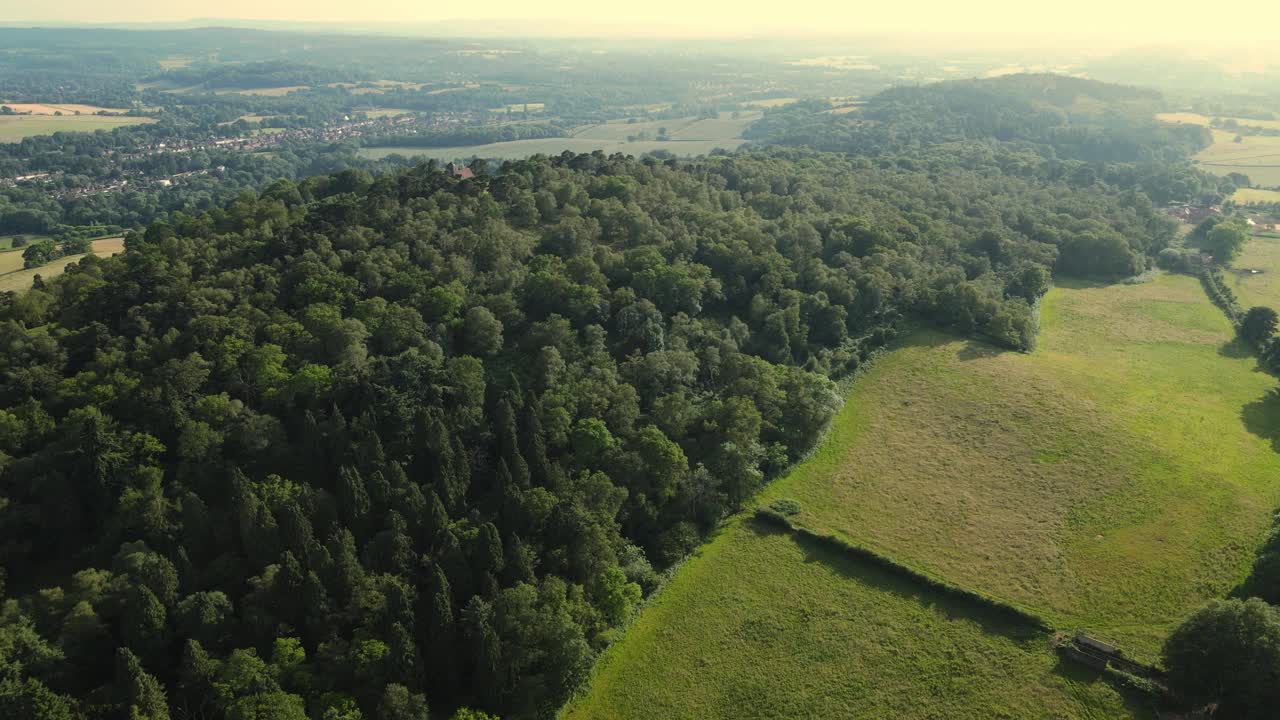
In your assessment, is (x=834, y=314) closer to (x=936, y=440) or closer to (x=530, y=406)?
(x=936, y=440)

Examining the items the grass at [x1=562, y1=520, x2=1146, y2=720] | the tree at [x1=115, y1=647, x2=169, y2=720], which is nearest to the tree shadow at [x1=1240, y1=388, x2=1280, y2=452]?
the grass at [x1=562, y1=520, x2=1146, y2=720]

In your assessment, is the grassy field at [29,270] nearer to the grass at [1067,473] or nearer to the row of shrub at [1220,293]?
the grass at [1067,473]

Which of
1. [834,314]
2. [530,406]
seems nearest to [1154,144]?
[834,314]

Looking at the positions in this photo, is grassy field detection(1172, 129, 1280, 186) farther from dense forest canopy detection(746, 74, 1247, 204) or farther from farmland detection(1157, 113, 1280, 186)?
dense forest canopy detection(746, 74, 1247, 204)

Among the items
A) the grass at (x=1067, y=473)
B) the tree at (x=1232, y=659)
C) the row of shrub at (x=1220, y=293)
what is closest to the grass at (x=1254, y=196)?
the row of shrub at (x=1220, y=293)

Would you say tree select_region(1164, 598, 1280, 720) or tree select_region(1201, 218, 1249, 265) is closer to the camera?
tree select_region(1164, 598, 1280, 720)

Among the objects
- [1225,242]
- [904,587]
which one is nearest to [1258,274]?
[1225,242]

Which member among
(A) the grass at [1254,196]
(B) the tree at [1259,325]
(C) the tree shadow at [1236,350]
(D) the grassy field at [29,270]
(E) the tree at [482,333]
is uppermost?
(A) the grass at [1254,196]
